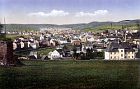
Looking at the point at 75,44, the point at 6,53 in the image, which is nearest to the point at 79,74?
the point at 75,44

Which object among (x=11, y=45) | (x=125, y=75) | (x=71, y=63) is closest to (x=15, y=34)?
(x=11, y=45)

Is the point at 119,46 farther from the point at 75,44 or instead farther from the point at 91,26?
the point at 75,44

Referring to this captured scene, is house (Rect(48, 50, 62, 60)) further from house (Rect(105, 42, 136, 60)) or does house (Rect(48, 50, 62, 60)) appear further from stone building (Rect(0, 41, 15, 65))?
house (Rect(105, 42, 136, 60))

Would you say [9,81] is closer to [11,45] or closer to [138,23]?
[11,45]

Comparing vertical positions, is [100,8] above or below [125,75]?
above

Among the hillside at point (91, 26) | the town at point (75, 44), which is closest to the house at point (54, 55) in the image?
the town at point (75, 44)
